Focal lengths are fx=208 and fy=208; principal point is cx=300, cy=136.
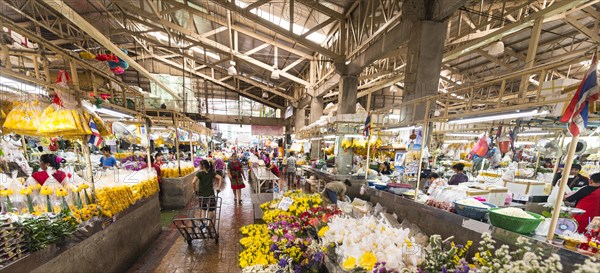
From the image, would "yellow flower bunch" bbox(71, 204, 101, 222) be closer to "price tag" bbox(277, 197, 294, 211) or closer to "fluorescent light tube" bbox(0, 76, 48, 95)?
"fluorescent light tube" bbox(0, 76, 48, 95)

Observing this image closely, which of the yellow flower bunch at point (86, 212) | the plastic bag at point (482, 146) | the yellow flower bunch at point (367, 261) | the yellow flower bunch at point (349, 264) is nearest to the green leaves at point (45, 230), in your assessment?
the yellow flower bunch at point (86, 212)

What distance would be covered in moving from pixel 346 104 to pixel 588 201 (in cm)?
611

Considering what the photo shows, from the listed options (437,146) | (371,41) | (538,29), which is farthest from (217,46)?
(437,146)

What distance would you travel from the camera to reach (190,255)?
13.8 feet

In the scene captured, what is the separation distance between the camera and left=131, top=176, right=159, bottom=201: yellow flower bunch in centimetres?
428

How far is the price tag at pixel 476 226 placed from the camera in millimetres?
2402

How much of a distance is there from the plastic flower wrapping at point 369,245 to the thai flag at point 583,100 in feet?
4.89

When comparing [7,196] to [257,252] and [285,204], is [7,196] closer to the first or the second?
[257,252]

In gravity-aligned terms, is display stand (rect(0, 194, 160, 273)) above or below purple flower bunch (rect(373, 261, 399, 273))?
below

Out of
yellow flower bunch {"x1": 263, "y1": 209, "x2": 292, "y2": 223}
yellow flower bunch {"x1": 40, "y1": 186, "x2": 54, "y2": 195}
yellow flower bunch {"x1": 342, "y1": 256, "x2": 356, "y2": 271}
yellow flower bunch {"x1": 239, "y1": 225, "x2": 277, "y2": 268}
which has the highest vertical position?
yellow flower bunch {"x1": 40, "y1": 186, "x2": 54, "y2": 195}

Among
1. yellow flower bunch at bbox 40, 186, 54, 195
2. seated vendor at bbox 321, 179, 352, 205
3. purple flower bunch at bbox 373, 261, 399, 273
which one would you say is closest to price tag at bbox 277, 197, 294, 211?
seated vendor at bbox 321, 179, 352, 205

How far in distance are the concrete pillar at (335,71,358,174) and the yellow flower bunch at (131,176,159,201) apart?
585cm

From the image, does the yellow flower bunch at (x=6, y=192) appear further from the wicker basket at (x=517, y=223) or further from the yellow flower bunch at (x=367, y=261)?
the wicker basket at (x=517, y=223)

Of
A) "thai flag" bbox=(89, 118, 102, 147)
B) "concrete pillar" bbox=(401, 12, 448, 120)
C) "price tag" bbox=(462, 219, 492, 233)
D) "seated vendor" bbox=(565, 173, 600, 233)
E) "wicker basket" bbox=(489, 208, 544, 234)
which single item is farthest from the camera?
"concrete pillar" bbox=(401, 12, 448, 120)
